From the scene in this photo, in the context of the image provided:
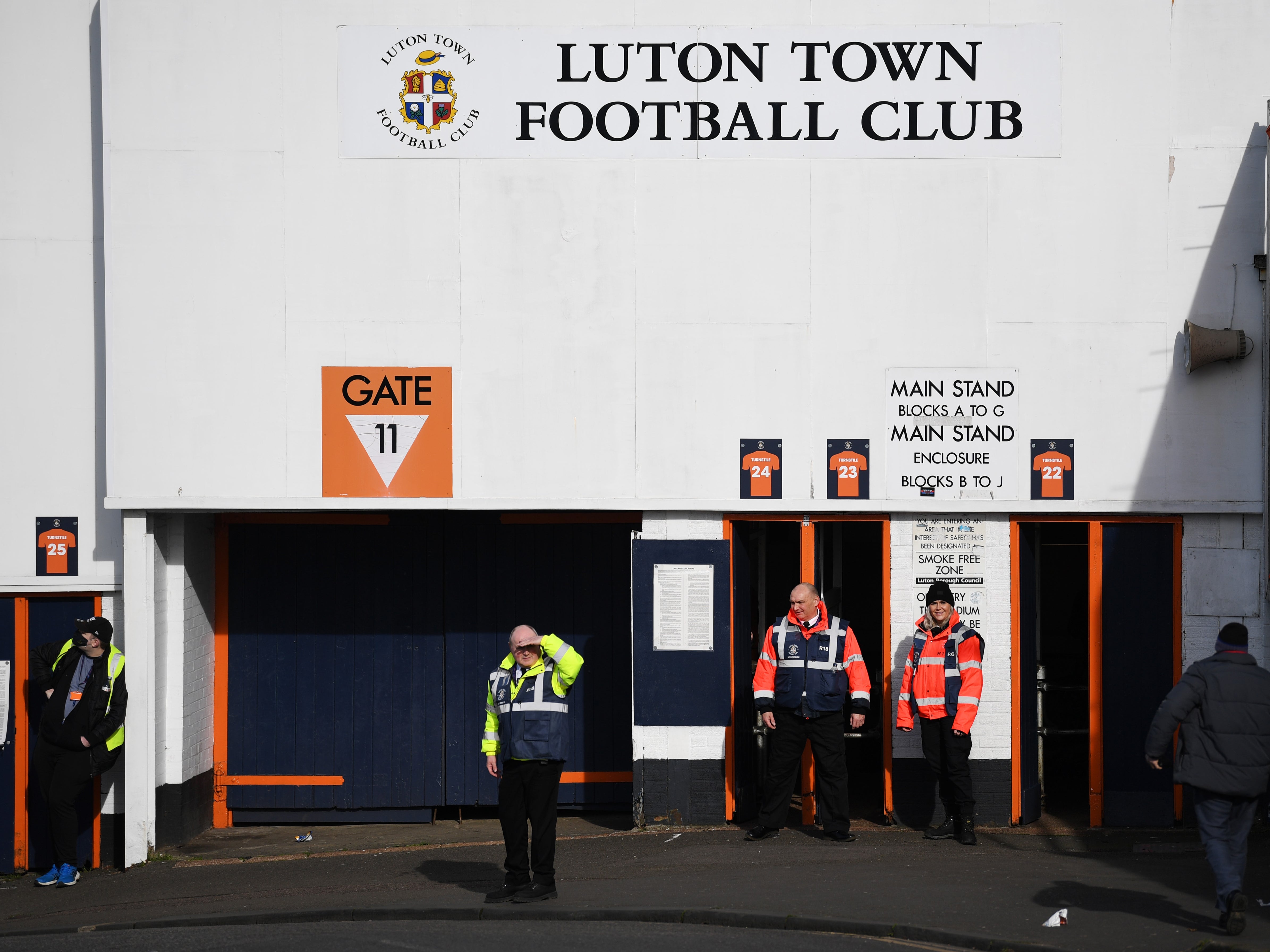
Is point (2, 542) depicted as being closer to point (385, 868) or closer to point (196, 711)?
point (196, 711)

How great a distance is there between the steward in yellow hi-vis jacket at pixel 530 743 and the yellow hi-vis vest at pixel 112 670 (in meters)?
3.70

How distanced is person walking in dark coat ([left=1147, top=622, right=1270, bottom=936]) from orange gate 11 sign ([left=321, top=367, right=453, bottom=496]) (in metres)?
5.56

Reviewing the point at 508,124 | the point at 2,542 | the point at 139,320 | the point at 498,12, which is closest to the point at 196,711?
the point at 2,542

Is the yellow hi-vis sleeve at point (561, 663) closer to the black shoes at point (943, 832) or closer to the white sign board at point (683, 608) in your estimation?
the white sign board at point (683, 608)

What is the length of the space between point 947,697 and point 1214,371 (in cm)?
326

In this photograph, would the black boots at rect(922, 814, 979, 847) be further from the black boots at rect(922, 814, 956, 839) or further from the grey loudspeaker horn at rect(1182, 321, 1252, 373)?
the grey loudspeaker horn at rect(1182, 321, 1252, 373)

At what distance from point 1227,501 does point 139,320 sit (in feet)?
28.3

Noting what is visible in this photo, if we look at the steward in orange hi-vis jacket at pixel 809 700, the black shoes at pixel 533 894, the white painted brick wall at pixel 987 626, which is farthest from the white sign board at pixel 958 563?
the black shoes at pixel 533 894

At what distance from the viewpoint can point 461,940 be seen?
25.2 feet

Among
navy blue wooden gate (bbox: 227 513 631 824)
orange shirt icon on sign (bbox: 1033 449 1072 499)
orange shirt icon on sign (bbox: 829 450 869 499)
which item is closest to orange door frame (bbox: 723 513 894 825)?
orange shirt icon on sign (bbox: 829 450 869 499)

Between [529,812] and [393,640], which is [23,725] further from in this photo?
[529,812]

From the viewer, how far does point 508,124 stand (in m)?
10.3

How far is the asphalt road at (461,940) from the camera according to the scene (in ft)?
24.3

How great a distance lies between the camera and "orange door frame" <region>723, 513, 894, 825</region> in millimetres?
10383
